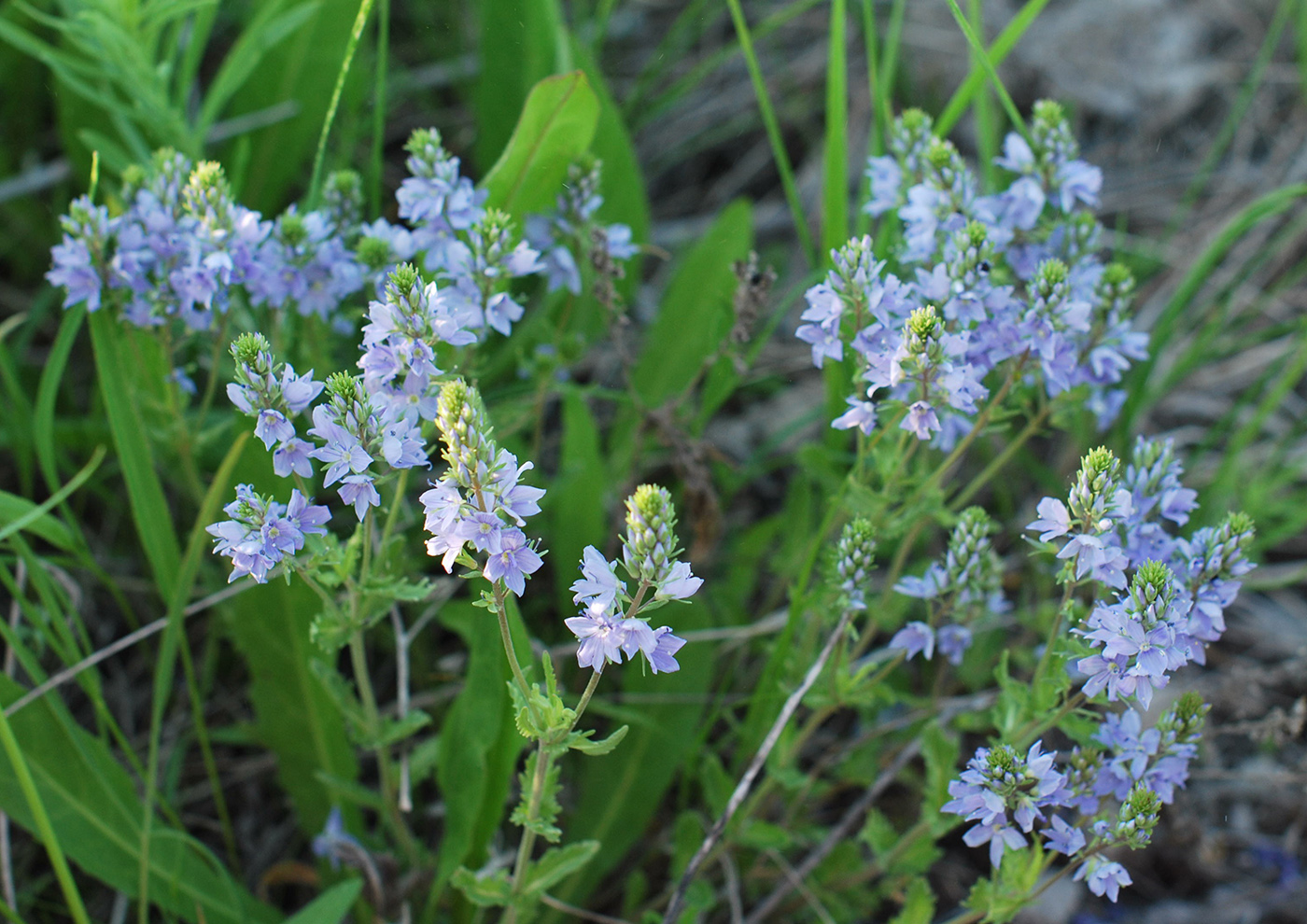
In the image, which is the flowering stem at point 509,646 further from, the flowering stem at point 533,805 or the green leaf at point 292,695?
the green leaf at point 292,695

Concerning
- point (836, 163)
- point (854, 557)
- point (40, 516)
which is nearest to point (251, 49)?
point (40, 516)

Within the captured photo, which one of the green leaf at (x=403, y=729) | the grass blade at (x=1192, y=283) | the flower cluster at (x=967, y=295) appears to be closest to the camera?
the flower cluster at (x=967, y=295)

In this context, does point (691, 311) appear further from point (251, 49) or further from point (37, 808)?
point (37, 808)

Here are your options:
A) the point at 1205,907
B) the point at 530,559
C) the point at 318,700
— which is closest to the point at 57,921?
the point at 318,700

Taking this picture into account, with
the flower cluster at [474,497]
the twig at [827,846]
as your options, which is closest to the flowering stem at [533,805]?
the flower cluster at [474,497]

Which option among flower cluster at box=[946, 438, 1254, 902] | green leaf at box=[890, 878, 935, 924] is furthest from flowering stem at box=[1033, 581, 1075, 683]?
green leaf at box=[890, 878, 935, 924]
